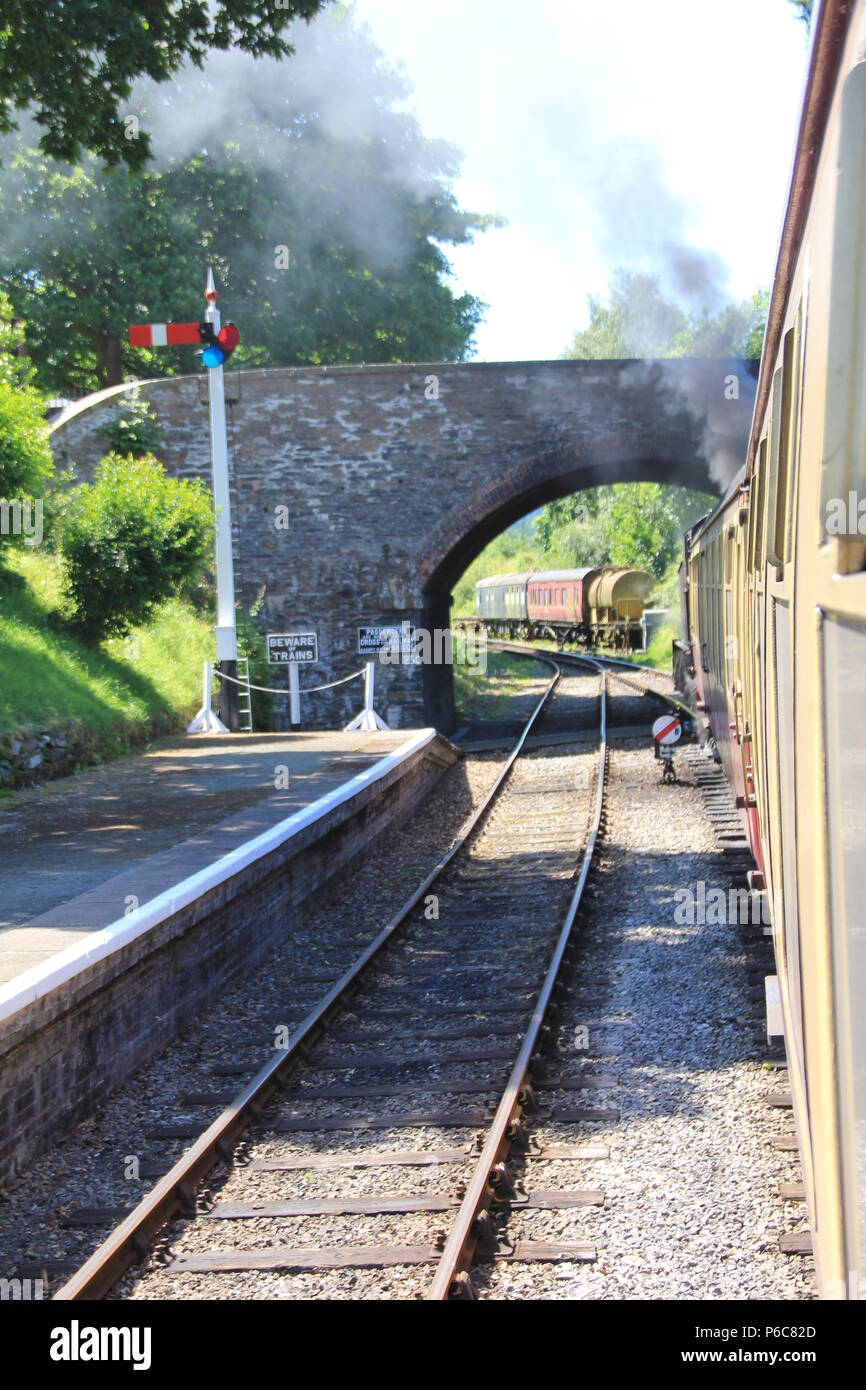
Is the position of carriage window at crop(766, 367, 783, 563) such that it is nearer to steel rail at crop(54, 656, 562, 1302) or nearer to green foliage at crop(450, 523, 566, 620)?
steel rail at crop(54, 656, 562, 1302)

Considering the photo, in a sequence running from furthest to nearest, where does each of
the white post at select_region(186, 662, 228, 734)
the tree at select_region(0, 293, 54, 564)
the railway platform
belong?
the white post at select_region(186, 662, 228, 734) → the tree at select_region(0, 293, 54, 564) → the railway platform

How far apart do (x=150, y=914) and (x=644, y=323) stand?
50.6 m

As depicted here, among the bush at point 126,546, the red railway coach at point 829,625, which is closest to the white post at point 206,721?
the bush at point 126,546

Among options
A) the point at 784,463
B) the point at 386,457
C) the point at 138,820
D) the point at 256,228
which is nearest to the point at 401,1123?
the point at 784,463

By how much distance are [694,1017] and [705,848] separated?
15.2 ft

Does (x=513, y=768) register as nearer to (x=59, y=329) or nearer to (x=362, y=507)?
(x=362, y=507)

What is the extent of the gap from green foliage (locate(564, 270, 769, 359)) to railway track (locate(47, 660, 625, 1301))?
33248mm

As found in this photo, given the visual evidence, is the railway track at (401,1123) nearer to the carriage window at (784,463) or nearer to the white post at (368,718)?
the carriage window at (784,463)

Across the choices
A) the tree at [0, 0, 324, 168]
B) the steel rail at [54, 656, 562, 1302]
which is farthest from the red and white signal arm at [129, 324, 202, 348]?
the steel rail at [54, 656, 562, 1302]

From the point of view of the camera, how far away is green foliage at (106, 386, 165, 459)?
73.6ft

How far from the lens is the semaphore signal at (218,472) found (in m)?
16.4

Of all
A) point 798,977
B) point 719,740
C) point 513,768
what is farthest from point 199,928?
point 513,768

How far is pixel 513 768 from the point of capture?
18125 mm

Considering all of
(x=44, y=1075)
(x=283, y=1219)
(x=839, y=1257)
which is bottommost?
(x=283, y=1219)
